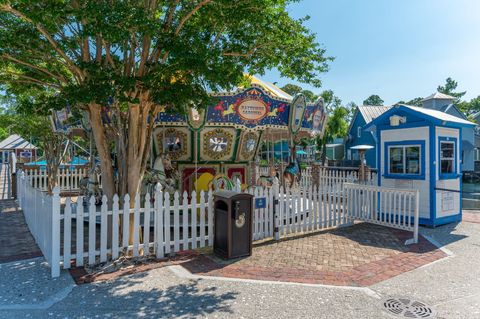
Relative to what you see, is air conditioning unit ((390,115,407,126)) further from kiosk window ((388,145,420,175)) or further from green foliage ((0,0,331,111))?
green foliage ((0,0,331,111))

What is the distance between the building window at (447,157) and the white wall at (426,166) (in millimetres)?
438

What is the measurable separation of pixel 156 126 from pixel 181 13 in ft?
11.4

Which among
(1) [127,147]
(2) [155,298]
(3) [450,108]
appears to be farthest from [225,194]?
(3) [450,108]

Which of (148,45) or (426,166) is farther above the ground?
(148,45)

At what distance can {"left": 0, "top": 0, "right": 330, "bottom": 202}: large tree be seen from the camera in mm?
4995

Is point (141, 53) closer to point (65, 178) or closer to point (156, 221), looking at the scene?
point (156, 221)

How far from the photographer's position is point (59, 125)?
10.3 m

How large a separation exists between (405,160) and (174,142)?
676 cm

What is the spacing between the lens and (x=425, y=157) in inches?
345

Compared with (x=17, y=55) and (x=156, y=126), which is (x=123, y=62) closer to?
(x=17, y=55)

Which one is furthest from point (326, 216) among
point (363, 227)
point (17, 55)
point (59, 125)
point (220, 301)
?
point (59, 125)

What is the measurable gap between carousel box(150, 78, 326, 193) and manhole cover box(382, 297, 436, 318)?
18.0 ft

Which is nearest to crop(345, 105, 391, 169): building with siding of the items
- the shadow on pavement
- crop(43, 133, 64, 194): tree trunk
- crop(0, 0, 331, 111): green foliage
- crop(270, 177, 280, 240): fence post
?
crop(43, 133, 64, 194): tree trunk

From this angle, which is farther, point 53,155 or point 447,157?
point 53,155
